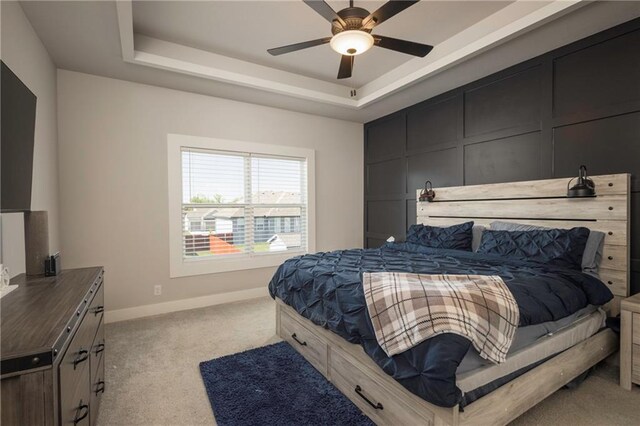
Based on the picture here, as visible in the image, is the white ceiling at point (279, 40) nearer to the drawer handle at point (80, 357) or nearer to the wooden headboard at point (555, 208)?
the wooden headboard at point (555, 208)

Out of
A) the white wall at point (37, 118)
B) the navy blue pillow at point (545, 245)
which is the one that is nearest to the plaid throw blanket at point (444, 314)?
the navy blue pillow at point (545, 245)

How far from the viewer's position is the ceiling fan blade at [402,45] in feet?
7.28

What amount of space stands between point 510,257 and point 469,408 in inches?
65.6

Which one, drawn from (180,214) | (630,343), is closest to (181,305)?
(180,214)

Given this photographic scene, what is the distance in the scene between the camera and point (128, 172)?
11.6ft

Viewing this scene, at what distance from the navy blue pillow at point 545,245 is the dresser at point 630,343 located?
40 cm

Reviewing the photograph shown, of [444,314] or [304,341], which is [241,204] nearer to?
[304,341]

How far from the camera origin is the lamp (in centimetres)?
257

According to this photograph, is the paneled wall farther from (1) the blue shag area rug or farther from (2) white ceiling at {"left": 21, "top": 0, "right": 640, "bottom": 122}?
(1) the blue shag area rug

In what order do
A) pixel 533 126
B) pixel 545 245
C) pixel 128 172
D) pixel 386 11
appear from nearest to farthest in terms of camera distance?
pixel 386 11 < pixel 545 245 < pixel 533 126 < pixel 128 172

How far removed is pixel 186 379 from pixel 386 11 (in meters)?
2.91

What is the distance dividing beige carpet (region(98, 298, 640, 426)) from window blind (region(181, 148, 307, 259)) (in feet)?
3.43

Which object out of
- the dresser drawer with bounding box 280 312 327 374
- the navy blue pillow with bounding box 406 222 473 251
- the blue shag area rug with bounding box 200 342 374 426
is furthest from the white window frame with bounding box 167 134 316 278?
the navy blue pillow with bounding box 406 222 473 251

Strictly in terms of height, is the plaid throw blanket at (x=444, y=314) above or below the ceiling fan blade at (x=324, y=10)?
below
